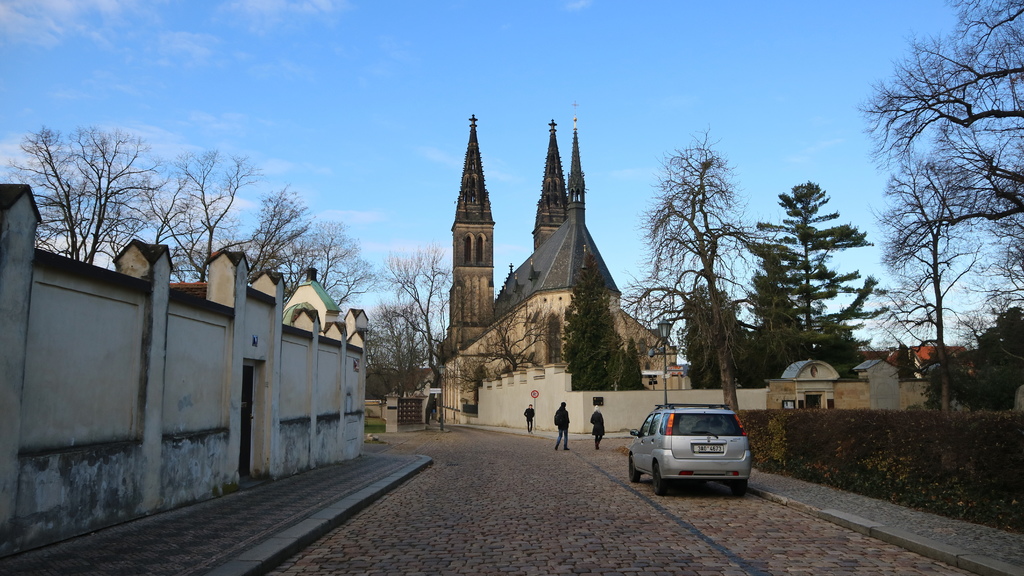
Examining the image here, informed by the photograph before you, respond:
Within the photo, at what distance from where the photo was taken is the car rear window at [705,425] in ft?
44.1

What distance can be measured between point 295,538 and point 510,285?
92828 millimetres

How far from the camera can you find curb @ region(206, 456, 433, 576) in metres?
6.92

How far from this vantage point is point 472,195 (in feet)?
309

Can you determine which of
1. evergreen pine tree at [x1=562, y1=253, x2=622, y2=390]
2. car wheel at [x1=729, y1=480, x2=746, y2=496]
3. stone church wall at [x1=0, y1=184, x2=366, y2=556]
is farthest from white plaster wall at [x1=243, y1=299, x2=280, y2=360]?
evergreen pine tree at [x1=562, y1=253, x2=622, y2=390]

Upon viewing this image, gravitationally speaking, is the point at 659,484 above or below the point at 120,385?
below

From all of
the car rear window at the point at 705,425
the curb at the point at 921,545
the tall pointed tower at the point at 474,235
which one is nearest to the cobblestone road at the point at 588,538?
the curb at the point at 921,545

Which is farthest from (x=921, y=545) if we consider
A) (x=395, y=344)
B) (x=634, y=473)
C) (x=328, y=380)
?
(x=395, y=344)

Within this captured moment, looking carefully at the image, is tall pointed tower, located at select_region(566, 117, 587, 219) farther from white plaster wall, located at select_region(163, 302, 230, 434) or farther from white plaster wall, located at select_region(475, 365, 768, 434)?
white plaster wall, located at select_region(163, 302, 230, 434)

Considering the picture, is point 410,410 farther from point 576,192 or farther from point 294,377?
point 576,192

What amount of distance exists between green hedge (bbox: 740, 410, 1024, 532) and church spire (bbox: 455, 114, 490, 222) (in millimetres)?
78934

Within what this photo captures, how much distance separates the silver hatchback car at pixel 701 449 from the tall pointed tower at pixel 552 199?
8854cm

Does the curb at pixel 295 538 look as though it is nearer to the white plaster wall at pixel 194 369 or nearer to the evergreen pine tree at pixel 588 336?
the white plaster wall at pixel 194 369

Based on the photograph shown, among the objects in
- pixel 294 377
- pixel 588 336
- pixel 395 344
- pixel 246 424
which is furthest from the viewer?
pixel 395 344

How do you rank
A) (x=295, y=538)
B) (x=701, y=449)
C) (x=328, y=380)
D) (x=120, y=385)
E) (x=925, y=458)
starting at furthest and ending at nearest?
(x=328, y=380), (x=701, y=449), (x=925, y=458), (x=120, y=385), (x=295, y=538)
